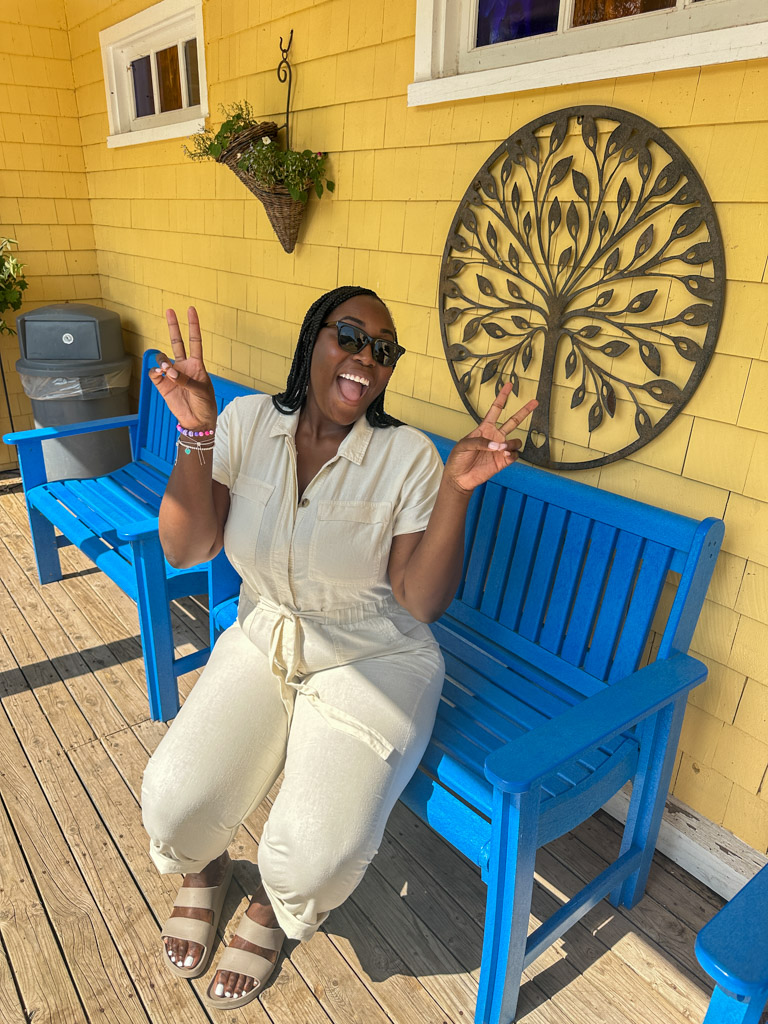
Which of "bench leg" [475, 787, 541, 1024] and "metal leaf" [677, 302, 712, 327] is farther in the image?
"metal leaf" [677, 302, 712, 327]

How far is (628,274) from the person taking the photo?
1.77 m

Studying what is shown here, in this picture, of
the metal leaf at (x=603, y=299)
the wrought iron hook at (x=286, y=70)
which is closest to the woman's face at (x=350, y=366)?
the metal leaf at (x=603, y=299)

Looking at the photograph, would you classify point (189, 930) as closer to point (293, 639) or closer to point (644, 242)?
point (293, 639)

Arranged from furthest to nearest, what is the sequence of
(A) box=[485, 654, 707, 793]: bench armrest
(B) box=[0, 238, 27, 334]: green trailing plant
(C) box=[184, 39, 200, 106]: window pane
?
(B) box=[0, 238, 27, 334]: green trailing plant
(C) box=[184, 39, 200, 106]: window pane
(A) box=[485, 654, 707, 793]: bench armrest

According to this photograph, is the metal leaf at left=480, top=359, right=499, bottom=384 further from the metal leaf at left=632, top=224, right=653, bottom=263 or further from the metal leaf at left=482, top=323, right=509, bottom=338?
the metal leaf at left=632, top=224, right=653, bottom=263

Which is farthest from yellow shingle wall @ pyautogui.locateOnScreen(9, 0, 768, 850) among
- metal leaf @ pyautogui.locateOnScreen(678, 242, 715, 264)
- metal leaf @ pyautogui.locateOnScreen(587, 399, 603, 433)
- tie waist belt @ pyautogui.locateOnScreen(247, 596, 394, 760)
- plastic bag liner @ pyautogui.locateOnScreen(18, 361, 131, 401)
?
tie waist belt @ pyautogui.locateOnScreen(247, 596, 394, 760)

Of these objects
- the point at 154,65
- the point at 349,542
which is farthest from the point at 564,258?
the point at 154,65

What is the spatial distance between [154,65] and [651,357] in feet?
11.0

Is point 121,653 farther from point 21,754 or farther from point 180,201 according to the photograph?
point 180,201

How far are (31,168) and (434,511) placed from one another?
14.0ft

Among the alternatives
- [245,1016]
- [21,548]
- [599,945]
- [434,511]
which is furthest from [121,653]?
[599,945]

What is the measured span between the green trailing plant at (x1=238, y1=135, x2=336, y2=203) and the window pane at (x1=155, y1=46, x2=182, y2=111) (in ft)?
4.54

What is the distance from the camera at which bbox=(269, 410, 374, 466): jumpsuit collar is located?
168 centimetres

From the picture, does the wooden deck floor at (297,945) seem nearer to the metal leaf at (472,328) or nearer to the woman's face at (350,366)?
the woman's face at (350,366)
